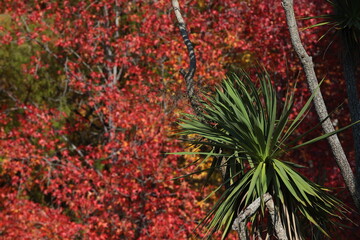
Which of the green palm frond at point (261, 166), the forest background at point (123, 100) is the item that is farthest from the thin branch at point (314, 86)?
the forest background at point (123, 100)

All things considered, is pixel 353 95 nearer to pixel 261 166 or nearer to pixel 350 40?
pixel 350 40

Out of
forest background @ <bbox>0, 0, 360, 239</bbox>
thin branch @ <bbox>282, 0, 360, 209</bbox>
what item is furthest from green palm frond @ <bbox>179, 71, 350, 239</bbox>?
forest background @ <bbox>0, 0, 360, 239</bbox>

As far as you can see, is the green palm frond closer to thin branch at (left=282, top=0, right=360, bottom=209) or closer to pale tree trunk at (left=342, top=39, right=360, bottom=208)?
thin branch at (left=282, top=0, right=360, bottom=209)

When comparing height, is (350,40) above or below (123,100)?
above

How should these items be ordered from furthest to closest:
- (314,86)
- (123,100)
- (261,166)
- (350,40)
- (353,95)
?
1. (123,100)
2. (350,40)
3. (353,95)
4. (314,86)
5. (261,166)

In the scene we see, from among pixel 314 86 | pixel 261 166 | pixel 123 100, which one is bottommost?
pixel 261 166

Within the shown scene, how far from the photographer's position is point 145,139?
15453 mm

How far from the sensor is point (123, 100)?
16.5 metres

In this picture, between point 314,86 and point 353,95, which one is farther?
point 353,95

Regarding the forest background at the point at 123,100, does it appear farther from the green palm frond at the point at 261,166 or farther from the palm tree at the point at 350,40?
the green palm frond at the point at 261,166

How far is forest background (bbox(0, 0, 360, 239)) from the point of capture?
1532cm

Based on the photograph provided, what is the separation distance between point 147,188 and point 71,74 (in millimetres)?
4752

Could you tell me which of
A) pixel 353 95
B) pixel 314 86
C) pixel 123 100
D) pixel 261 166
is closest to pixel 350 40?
pixel 353 95

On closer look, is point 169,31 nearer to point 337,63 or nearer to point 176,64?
point 176,64
